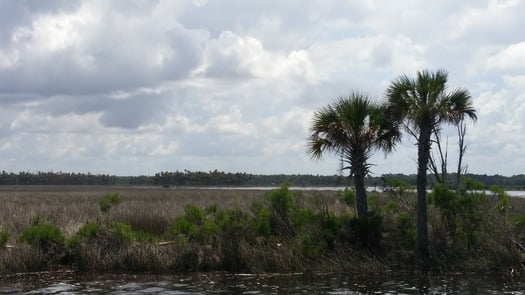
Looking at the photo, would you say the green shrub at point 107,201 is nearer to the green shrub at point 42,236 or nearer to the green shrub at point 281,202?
the green shrub at point 42,236

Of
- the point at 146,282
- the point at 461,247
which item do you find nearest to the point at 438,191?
the point at 461,247

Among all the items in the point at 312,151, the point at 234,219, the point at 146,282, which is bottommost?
the point at 146,282

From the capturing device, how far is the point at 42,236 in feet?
69.2

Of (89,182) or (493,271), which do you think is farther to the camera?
(89,182)

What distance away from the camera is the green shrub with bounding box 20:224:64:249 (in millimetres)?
20938

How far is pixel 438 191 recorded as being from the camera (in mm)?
20500

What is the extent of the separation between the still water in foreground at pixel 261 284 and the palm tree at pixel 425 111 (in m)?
1.96

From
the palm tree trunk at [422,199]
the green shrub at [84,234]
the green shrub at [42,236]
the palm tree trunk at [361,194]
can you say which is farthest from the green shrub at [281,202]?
the green shrub at [42,236]

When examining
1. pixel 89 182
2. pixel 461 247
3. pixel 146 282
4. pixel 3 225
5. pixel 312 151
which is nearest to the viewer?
pixel 146 282

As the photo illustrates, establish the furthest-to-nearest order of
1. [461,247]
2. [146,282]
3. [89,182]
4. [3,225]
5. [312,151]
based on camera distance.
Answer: [89,182] < [3,225] < [312,151] < [461,247] < [146,282]

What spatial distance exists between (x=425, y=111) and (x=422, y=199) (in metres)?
2.69

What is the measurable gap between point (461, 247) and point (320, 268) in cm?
440

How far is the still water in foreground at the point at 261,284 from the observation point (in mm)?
16938

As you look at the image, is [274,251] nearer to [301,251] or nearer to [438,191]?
[301,251]
